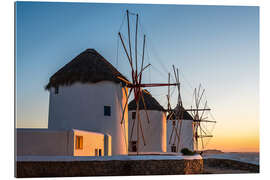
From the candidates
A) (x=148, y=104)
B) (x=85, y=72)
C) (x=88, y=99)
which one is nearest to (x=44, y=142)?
(x=88, y=99)

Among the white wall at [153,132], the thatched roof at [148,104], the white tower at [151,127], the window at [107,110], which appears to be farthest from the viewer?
the thatched roof at [148,104]

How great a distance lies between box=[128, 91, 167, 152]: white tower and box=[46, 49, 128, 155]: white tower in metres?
7.95

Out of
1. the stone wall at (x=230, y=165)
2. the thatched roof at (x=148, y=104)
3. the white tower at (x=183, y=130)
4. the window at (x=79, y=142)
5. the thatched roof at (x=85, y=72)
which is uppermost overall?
the thatched roof at (x=85, y=72)

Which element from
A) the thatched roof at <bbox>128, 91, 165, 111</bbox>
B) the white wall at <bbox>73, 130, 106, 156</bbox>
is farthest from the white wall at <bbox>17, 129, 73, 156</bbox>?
the thatched roof at <bbox>128, 91, 165, 111</bbox>

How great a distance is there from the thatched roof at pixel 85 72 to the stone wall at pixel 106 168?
517 cm

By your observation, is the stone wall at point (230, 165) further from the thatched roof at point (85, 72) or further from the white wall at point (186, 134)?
the thatched roof at point (85, 72)

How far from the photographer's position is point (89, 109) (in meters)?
19.3

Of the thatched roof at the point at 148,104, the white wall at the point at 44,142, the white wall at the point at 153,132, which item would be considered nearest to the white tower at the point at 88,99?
the white wall at the point at 44,142

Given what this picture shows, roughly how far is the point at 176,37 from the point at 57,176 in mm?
7338

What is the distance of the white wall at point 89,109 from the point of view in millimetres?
19219

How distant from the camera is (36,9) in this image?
583 inches
